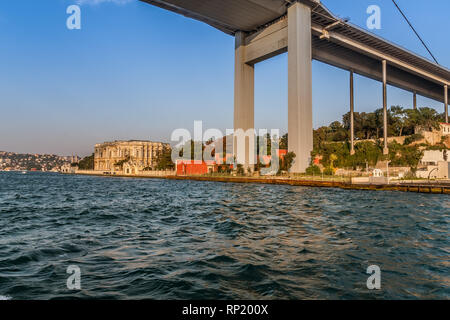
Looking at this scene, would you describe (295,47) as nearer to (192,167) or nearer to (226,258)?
(226,258)

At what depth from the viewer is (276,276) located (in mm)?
5137

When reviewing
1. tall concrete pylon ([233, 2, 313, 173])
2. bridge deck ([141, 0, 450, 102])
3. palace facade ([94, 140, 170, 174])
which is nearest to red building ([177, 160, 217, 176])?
bridge deck ([141, 0, 450, 102])

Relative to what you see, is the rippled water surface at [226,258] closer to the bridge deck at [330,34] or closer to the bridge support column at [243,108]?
the bridge deck at [330,34]

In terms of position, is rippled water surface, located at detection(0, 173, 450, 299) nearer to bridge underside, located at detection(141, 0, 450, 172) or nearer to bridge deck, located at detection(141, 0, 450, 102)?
bridge underside, located at detection(141, 0, 450, 172)

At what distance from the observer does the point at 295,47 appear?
44.3m

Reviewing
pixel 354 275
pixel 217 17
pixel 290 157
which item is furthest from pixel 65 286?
pixel 217 17

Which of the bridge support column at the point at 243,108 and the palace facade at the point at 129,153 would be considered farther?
the palace facade at the point at 129,153

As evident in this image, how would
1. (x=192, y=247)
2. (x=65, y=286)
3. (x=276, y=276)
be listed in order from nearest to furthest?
(x=65, y=286) → (x=276, y=276) → (x=192, y=247)

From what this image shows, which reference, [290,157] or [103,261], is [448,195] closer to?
[290,157]

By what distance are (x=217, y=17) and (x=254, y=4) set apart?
7140mm

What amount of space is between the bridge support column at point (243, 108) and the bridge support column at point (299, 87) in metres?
11.4

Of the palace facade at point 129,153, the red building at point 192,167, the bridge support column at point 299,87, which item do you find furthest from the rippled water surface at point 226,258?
the palace facade at point 129,153

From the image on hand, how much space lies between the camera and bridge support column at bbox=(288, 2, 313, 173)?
4356 cm

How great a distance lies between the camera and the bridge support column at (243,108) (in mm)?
54656
